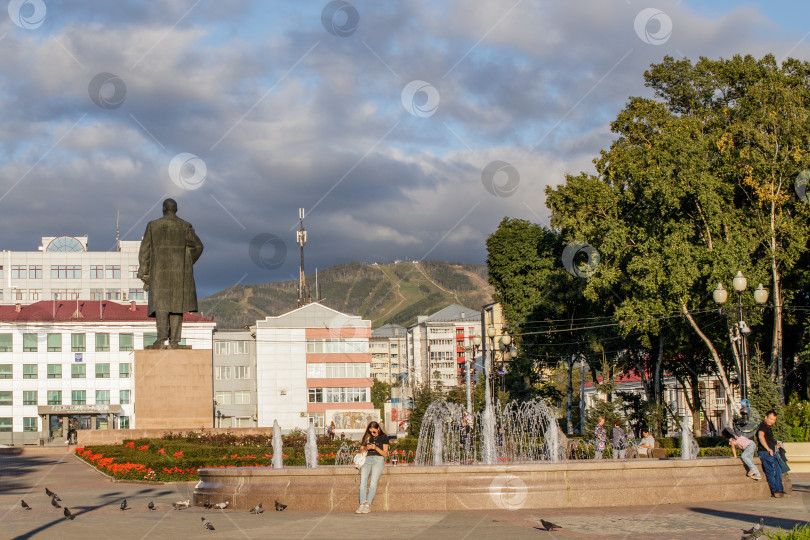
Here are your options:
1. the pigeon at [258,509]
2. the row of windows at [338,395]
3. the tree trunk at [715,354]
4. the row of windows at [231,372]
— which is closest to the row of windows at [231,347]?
the row of windows at [231,372]

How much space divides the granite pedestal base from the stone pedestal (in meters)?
8.01

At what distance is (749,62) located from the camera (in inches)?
1539

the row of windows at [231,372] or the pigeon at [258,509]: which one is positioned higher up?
the row of windows at [231,372]

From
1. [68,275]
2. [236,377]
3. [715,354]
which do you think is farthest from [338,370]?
[715,354]

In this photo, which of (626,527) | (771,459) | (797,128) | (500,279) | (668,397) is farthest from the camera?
(668,397)

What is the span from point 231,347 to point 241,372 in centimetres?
232

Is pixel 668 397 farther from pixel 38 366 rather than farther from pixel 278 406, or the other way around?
pixel 38 366

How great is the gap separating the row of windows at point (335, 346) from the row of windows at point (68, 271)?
1277 inches

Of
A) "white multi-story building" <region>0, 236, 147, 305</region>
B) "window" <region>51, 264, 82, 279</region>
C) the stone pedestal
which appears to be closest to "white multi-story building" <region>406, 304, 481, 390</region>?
"white multi-story building" <region>0, 236, 147, 305</region>

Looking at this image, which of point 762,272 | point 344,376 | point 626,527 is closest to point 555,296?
point 762,272

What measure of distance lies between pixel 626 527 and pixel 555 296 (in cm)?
3737

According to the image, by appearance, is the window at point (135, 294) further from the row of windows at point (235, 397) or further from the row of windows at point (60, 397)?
the row of windows at point (235, 397)

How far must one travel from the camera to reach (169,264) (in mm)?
21797

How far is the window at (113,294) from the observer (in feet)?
331
